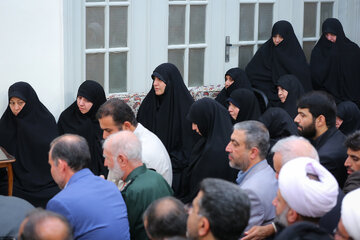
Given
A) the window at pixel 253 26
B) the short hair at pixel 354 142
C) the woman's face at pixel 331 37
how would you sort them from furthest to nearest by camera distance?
1. the woman's face at pixel 331 37
2. the window at pixel 253 26
3. the short hair at pixel 354 142

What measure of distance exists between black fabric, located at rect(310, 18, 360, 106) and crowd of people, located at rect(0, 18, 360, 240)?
11 mm

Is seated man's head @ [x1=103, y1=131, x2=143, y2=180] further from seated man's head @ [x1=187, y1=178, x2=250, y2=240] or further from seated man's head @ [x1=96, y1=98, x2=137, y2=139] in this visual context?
seated man's head @ [x1=187, y1=178, x2=250, y2=240]

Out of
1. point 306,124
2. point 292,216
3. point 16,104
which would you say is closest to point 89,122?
point 16,104

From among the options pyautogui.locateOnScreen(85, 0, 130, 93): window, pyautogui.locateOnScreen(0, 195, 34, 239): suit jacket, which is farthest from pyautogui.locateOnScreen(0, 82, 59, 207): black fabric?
pyautogui.locateOnScreen(0, 195, 34, 239): suit jacket

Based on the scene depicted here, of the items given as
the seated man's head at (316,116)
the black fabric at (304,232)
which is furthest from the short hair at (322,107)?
the black fabric at (304,232)

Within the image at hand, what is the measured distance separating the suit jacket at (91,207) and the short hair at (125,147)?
0.88 ft

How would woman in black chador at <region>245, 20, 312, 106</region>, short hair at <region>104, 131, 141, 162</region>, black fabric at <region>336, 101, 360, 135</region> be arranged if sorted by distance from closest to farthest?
short hair at <region>104, 131, 141, 162</region>
black fabric at <region>336, 101, 360, 135</region>
woman in black chador at <region>245, 20, 312, 106</region>

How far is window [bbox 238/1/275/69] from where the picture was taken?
742 cm

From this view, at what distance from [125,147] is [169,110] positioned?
2416 millimetres

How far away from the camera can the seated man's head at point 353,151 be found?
4.30m

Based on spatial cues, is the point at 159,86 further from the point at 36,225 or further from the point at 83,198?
the point at 36,225

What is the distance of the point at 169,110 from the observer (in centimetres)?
626

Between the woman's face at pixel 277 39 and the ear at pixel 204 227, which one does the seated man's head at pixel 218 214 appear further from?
the woman's face at pixel 277 39

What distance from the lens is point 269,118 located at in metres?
5.42
